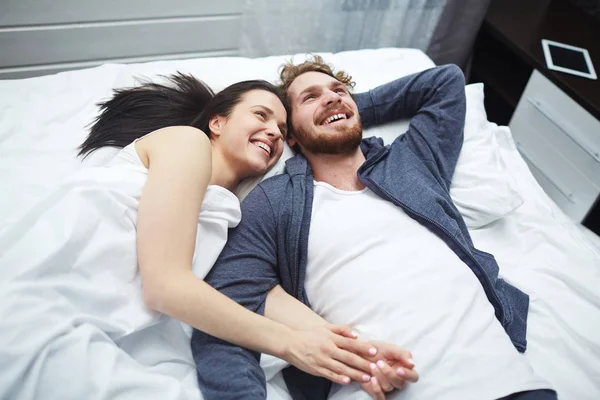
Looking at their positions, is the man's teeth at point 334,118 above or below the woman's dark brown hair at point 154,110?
above

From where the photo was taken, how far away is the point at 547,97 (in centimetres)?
192

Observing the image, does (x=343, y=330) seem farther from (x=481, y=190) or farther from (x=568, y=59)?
(x=568, y=59)

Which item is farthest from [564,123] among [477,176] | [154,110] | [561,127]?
[154,110]

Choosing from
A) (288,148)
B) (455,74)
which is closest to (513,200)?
(455,74)

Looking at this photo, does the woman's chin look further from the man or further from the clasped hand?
the clasped hand

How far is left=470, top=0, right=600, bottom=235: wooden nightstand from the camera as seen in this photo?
6.00ft

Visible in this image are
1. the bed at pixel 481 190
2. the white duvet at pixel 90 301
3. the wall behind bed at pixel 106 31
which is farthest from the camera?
the wall behind bed at pixel 106 31

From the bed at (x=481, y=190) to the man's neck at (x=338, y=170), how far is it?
0.11 m

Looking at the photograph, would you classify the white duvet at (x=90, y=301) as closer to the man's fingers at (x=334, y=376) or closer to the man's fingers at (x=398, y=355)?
the man's fingers at (x=334, y=376)

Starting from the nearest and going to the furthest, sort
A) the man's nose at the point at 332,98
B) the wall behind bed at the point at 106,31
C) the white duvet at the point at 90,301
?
the white duvet at the point at 90,301 < the man's nose at the point at 332,98 < the wall behind bed at the point at 106,31

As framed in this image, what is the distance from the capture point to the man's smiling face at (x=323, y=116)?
4.34 ft

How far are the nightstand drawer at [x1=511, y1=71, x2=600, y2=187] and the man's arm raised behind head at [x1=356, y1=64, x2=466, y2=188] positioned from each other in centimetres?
65

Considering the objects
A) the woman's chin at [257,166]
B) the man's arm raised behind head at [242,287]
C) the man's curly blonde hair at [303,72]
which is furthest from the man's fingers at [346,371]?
the man's curly blonde hair at [303,72]

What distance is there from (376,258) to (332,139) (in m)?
0.38
